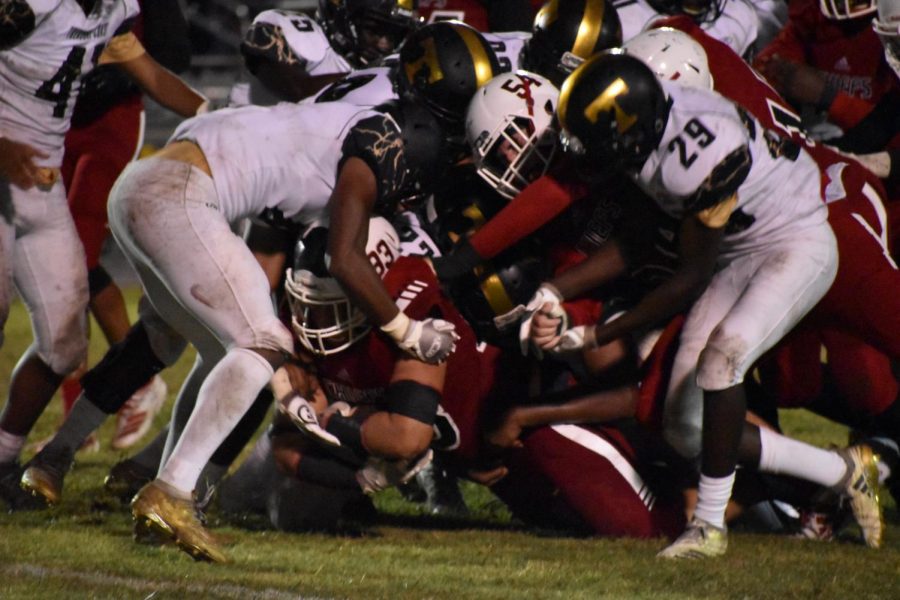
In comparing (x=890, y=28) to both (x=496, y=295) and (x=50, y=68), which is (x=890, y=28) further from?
(x=50, y=68)

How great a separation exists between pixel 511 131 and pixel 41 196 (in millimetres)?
1551

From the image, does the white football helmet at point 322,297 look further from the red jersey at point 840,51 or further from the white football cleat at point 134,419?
the red jersey at point 840,51

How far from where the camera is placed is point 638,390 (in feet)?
14.8

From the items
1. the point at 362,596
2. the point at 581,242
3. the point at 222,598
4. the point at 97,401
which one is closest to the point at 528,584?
the point at 362,596

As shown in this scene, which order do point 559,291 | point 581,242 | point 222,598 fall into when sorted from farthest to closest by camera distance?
point 581,242
point 559,291
point 222,598

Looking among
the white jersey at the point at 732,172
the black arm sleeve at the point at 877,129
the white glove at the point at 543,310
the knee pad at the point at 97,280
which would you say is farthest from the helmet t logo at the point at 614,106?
the knee pad at the point at 97,280

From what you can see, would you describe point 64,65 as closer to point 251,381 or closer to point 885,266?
point 251,381

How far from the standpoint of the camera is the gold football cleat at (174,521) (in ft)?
12.2

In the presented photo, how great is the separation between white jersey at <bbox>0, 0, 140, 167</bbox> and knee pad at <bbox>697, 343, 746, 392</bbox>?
224cm

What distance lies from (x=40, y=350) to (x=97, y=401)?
25 centimetres

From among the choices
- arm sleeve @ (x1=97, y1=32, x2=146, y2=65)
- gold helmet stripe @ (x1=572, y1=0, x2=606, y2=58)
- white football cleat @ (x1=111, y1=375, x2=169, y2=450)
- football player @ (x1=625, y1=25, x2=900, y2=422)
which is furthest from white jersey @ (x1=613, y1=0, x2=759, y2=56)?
white football cleat @ (x1=111, y1=375, x2=169, y2=450)

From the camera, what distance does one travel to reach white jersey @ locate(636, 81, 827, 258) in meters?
4.05

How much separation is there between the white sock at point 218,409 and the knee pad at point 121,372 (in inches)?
40.0

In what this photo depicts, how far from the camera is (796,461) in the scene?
4.34 metres
